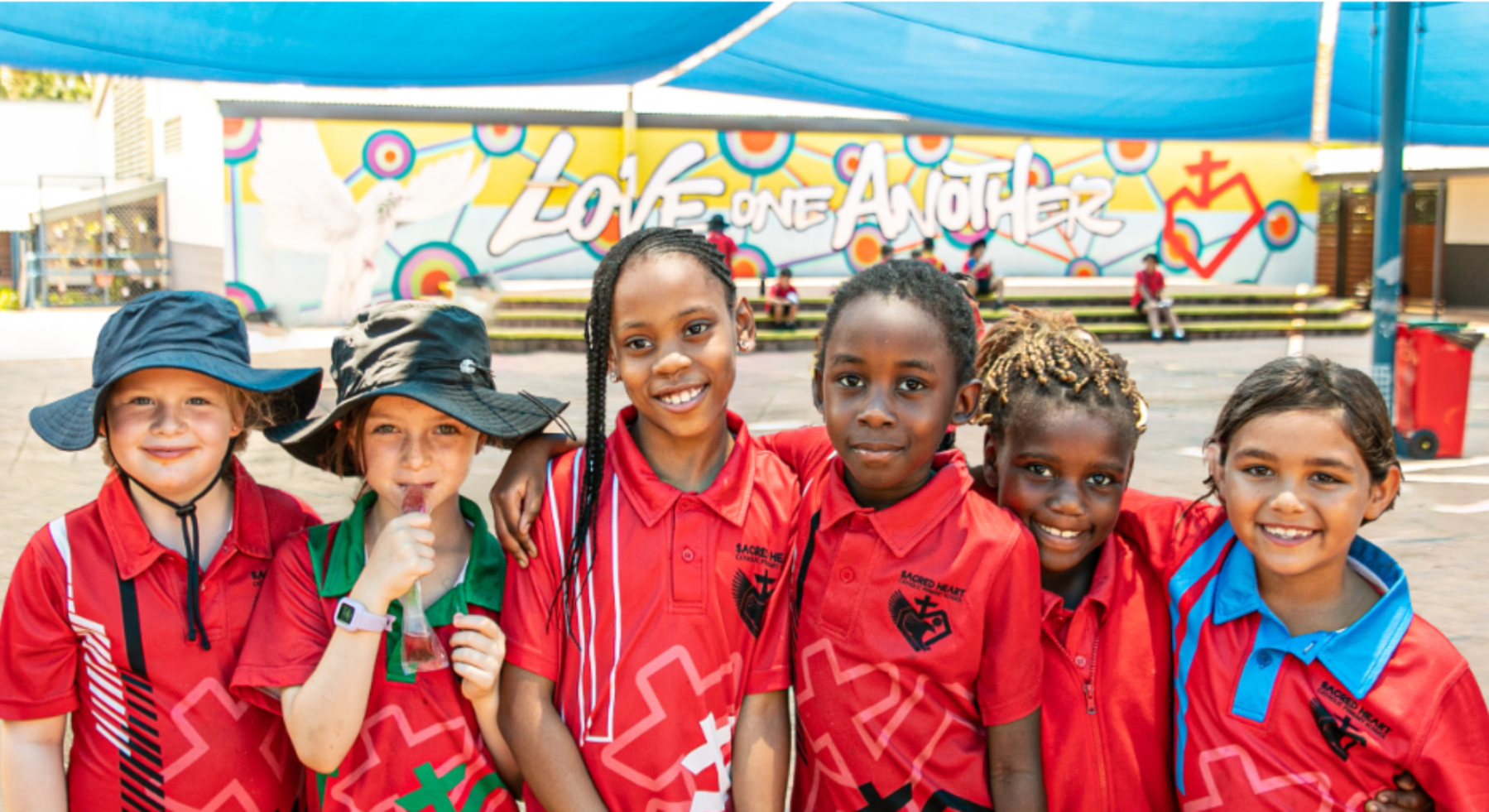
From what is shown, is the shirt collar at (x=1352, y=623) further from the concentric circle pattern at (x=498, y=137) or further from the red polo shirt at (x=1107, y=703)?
the concentric circle pattern at (x=498, y=137)

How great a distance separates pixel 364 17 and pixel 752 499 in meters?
2.92

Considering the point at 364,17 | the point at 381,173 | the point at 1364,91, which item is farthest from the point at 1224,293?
the point at 364,17

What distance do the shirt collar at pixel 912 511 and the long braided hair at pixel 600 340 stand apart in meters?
0.40

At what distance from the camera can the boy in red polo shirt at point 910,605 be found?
171cm

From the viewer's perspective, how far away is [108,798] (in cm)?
174

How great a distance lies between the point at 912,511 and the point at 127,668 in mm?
1277

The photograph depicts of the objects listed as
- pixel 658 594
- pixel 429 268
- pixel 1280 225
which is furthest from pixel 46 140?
pixel 658 594

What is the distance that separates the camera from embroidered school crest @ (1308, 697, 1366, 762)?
164cm

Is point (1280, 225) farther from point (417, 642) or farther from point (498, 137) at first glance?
point (417, 642)

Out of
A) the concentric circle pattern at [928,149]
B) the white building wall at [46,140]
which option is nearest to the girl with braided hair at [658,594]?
the concentric circle pattern at [928,149]

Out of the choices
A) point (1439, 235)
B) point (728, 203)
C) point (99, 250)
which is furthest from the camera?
point (1439, 235)

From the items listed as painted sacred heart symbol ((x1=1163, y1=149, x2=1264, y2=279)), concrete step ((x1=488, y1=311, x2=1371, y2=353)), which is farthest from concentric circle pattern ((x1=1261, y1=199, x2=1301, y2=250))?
concrete step ((x1=488, y1=311, x2=1371, y2=353))

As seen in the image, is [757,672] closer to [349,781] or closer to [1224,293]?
[349,781]

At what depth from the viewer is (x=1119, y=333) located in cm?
1548
